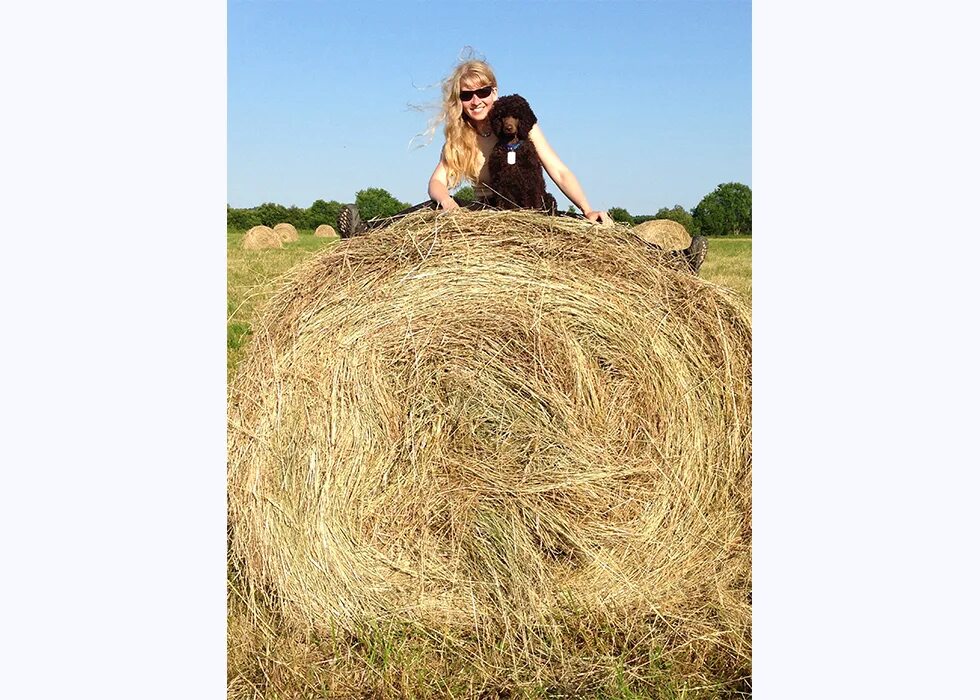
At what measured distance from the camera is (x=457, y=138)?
3408 millimetres

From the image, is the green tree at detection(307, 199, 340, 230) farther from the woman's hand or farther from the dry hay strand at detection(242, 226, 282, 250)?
the woman's hand

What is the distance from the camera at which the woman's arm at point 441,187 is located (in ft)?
10.1

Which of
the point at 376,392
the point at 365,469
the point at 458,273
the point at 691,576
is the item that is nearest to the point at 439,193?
the point at 458,273

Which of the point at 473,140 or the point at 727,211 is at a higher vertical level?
the point at 727,211

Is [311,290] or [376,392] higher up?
[311,290]

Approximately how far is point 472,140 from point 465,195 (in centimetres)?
28

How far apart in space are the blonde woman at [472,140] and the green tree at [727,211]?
3.44 feet

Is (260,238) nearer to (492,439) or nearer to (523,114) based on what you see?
(523,114)

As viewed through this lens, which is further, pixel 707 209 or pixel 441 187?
pixel 707 209

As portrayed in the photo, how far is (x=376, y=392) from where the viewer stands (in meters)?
2.87

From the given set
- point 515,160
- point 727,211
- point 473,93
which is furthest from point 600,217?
point 727,211

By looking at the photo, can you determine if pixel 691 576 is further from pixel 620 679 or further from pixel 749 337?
pixel 749 337

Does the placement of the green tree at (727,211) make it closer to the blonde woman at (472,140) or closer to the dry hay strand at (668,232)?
the blonde woman at (472,140)
